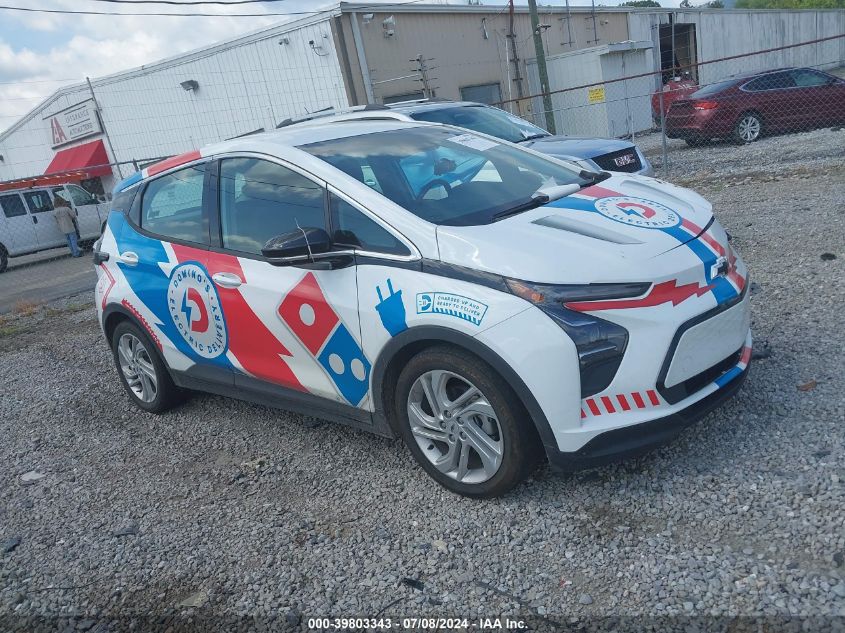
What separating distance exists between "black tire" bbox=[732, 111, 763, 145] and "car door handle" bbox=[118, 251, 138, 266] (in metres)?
14.2

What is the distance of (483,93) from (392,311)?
22.9 m

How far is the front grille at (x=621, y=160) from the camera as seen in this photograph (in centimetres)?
827

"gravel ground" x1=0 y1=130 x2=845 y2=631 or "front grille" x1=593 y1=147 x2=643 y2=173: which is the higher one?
"front grille" x1=593 y1=147 x2=643 y2=173

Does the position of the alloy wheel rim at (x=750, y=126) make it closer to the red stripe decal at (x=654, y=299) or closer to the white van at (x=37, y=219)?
the red stripe decal at (x=654, y=299)

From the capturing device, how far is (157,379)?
4.98 m

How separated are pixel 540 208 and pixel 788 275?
10.5ft

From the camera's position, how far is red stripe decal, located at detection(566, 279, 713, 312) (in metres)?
2.87

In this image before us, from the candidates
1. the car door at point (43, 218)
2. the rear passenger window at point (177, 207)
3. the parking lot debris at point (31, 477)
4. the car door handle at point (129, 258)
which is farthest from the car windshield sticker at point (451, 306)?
the car door at point (43, 218)

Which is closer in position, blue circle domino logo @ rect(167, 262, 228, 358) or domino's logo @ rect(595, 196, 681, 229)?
domino's logo @ rect(595, 196, 681, 229)

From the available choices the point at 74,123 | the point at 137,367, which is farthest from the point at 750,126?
the point at 74,123

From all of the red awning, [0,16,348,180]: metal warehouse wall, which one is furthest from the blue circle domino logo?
the red awning

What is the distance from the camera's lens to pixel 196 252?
4.24 meters

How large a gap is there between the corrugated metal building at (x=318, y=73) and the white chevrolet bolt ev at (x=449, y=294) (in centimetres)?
1654

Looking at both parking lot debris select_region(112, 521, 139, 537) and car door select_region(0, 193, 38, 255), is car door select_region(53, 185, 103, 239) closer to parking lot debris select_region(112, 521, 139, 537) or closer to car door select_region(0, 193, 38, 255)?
car door select_region(0, 193, 38, 255)
